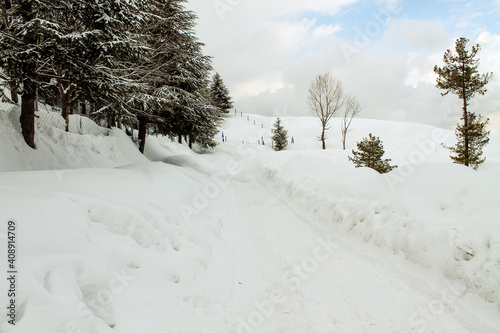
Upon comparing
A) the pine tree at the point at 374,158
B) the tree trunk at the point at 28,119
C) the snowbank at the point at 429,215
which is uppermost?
the tree trunk at the point at 28,119

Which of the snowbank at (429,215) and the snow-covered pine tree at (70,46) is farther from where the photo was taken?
the snow-covered pine tree at (70,46)

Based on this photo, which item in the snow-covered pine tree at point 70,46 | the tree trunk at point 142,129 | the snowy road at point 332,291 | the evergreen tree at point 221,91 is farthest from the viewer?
the evergreen tree at point 221,91

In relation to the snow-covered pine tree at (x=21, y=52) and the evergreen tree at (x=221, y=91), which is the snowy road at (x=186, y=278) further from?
the evergreen tree at (x=221, y=91)

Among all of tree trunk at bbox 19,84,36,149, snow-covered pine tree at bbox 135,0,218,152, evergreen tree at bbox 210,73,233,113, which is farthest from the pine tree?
evergreen tree at bbox 210,73,233,113

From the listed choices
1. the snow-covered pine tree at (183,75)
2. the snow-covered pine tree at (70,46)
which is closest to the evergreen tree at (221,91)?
the snow-covered pine tree at (183,75)

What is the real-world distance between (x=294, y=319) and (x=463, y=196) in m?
4.26

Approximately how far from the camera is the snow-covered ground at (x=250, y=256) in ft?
8.97

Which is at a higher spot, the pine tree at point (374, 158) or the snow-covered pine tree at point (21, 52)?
the snow-covered pine tree at point (21, 52)

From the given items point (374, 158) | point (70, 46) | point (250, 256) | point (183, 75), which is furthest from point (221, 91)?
point (250, 256)

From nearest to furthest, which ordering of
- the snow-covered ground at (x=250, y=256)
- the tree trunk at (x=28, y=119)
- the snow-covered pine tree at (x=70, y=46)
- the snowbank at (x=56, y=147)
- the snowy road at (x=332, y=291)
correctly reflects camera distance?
the snow-covered ground at (x=250, y=256)
the snowy road at (x=332, y=291)
the snow-covered pine tree at (x=70, y=46)
the snowbank at (x=56, y=147)
the tree trunk at (x=28, y=119)

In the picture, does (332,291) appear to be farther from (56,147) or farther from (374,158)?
(374,158)

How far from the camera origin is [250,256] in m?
5.00

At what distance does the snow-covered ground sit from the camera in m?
2.73

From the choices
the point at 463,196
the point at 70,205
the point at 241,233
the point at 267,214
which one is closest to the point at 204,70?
the point at 267,214
